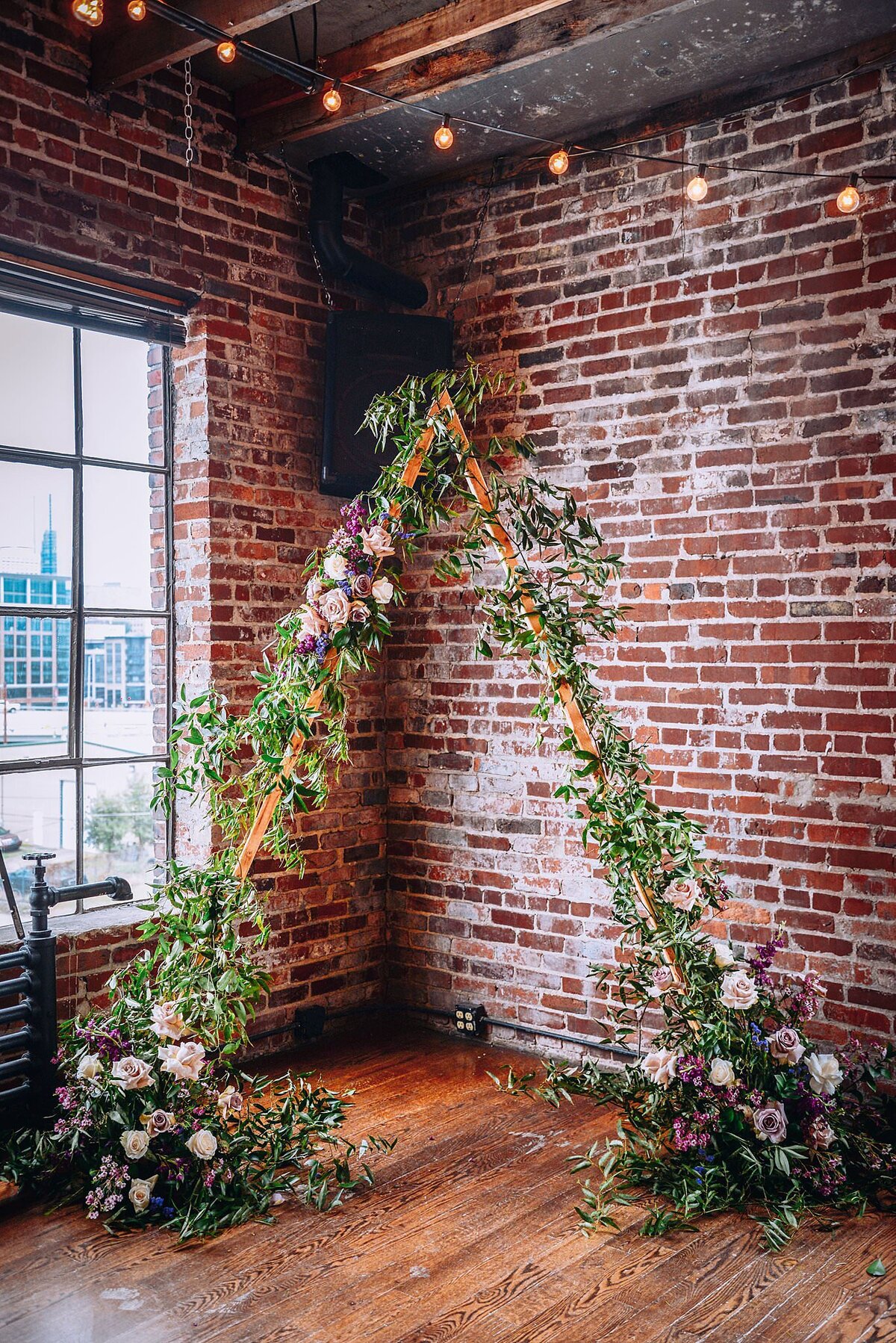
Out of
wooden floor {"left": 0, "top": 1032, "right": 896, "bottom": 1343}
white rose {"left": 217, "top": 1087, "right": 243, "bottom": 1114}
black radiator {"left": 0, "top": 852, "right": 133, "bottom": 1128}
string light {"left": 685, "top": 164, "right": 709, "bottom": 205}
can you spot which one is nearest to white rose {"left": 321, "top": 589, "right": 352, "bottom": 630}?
black radiator {"left": 0, "top": 852, "right": 133, "bottom": 1128}

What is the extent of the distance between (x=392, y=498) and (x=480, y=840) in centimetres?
157

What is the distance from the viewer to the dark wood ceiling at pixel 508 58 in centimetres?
300

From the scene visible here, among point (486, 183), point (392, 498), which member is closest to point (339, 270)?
point (486, 183)

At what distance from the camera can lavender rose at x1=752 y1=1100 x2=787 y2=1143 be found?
2859 millimetres

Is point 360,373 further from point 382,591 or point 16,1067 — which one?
point 16,1067

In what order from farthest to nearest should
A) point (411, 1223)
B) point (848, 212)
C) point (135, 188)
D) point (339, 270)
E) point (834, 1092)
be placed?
point (339, 270)
point (135, 188)
point (848, 212)
point (834, 1092)
point (411, 1223)

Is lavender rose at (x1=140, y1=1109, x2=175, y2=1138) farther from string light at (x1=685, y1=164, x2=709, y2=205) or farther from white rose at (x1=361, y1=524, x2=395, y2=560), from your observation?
string light at (x1=685, y1=164, x2=709, y2=205)

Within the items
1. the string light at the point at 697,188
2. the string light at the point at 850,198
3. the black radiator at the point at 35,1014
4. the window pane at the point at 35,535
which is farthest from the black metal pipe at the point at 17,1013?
the string light at the point at 850,198

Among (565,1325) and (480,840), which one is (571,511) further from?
(565,1325)

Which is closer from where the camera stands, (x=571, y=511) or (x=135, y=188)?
(x=571, y=511)

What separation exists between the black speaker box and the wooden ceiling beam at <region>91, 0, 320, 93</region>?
1028 millimetres

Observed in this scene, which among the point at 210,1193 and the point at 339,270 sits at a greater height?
the point at 339,270

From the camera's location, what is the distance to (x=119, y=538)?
3.60 meters

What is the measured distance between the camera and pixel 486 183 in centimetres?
409
